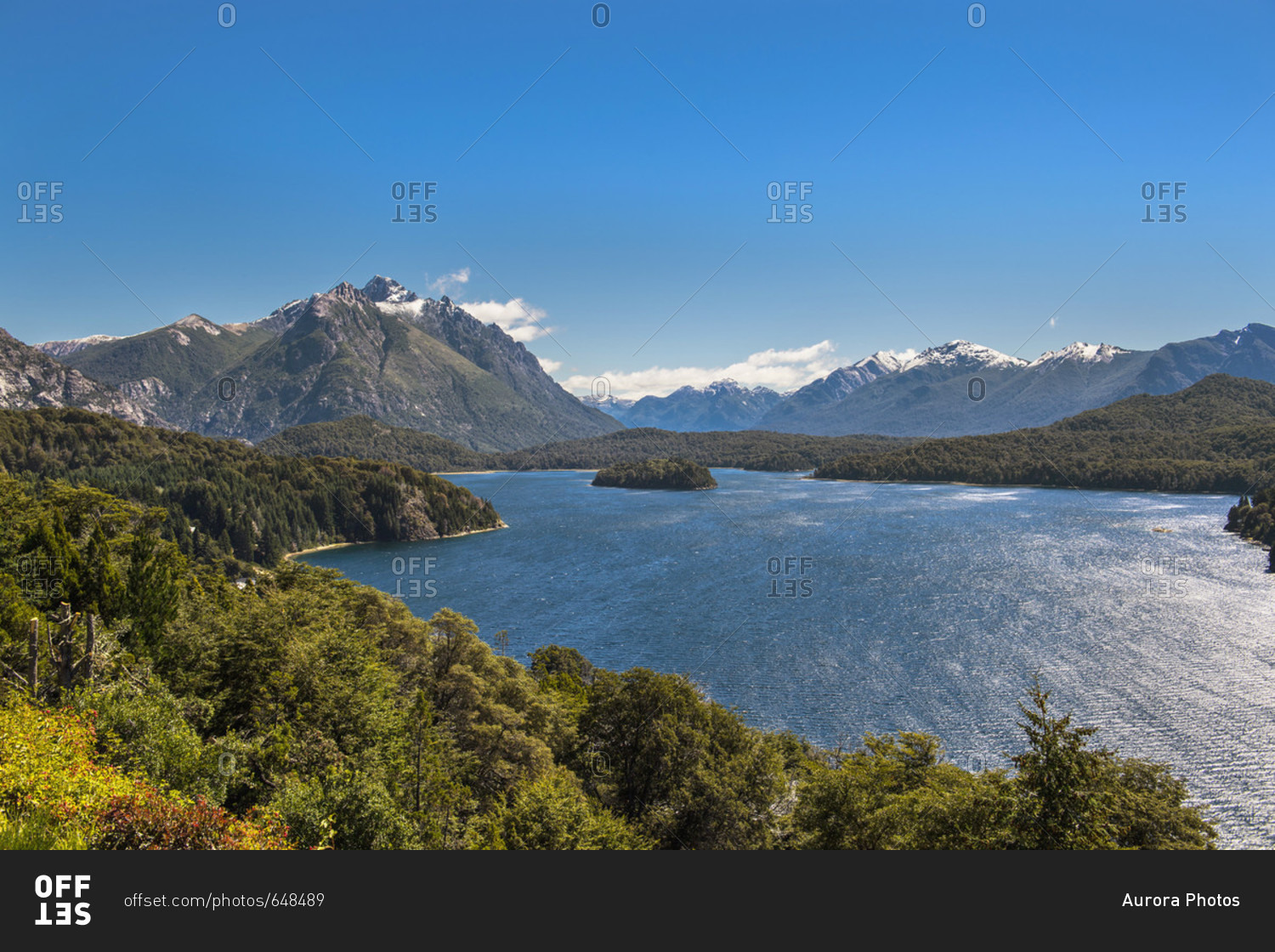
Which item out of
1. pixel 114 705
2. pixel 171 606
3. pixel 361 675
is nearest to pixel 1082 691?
pixel 361 675

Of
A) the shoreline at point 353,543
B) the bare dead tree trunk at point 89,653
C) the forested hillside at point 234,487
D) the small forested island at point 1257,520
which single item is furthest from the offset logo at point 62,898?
the small forested island at point 1257,520

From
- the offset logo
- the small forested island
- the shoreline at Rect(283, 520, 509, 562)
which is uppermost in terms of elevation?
the offset logo

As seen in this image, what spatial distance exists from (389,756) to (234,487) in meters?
144

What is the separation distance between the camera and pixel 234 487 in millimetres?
142125

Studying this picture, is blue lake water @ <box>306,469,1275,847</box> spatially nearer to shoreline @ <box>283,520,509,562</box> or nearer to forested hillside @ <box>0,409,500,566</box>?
shoreline @ <box>283,520,509,562</box>

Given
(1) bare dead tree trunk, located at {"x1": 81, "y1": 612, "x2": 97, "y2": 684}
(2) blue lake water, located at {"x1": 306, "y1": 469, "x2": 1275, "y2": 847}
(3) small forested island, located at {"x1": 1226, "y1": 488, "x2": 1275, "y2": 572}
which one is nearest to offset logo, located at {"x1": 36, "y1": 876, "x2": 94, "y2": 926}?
(1) bare dead tree trunk, located at {"x1": 81, "y1": 612, "x2": 97, "y2": 684}

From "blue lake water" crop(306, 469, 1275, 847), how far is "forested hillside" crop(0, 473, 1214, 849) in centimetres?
855

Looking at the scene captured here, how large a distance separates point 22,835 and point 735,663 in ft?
190

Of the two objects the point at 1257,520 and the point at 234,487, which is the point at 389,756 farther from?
the point at 1257,520

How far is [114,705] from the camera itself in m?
21.1

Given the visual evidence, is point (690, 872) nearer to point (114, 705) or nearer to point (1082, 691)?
point (114, 705)

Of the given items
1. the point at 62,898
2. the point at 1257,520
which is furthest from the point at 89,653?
the point at 1257,520

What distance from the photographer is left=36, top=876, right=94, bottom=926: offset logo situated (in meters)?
8.45

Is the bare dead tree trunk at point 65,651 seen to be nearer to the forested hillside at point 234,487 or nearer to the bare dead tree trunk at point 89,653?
the bare dead tree trunk at point 89,653
